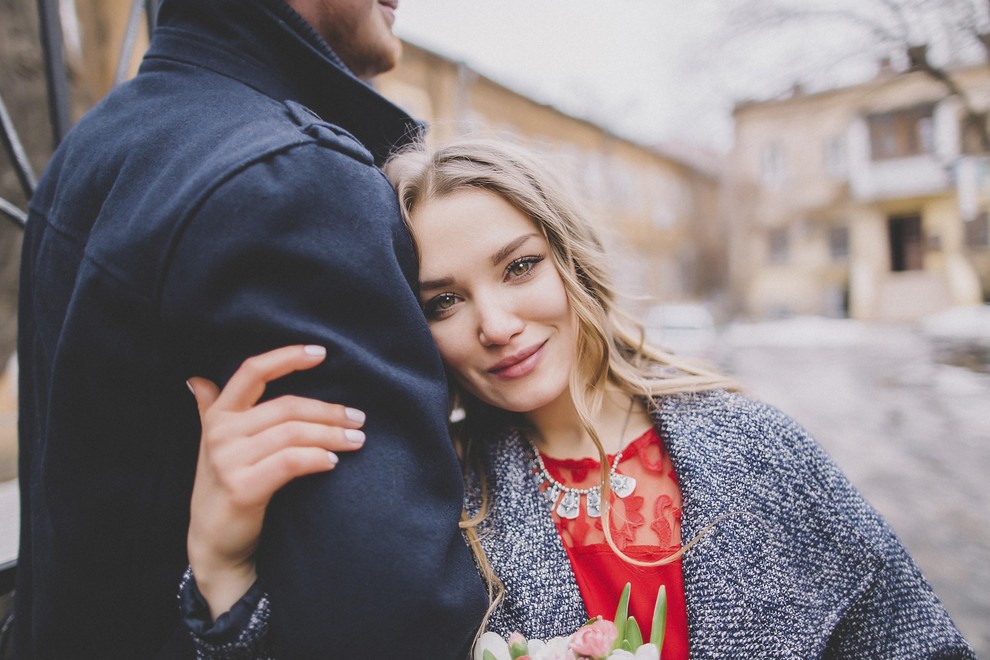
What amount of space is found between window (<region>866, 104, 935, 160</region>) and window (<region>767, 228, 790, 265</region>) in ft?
13.1

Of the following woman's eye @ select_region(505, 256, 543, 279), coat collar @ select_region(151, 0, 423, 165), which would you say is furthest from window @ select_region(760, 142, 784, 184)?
coat collar @ select_region(151, 0, 423, 165)

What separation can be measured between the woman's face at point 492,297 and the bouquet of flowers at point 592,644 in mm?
476

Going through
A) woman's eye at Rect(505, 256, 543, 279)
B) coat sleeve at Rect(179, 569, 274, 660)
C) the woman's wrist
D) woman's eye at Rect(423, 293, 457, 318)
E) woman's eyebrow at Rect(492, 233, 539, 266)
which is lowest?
coat sleeve at Rect(179, 569, 274, 660)

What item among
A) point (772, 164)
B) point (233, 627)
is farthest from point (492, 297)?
point (772, 164)

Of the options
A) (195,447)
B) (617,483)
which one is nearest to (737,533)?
(617,483)

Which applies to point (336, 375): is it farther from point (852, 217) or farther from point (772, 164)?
point (772, 164)

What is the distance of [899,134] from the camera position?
2178 cm

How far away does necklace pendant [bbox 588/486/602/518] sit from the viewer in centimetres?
Answer: 147

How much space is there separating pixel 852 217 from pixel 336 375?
1008 inches

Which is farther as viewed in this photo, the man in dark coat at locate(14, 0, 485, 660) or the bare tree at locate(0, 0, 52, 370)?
the bare tree at locate(0, 0, 52, 370)

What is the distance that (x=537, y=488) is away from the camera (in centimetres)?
151

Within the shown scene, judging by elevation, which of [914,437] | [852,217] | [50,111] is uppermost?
[50,111]

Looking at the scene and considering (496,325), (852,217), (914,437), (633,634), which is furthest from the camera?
(852,217)

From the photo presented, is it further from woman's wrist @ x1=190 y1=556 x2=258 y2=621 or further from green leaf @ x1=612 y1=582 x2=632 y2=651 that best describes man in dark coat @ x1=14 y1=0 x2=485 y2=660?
green leaf @ x1=612 y1=582 x2=632 y2=651
